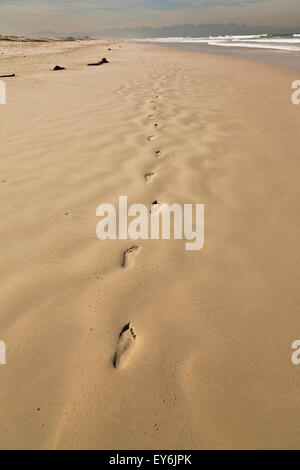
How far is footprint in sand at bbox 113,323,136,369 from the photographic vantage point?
1165 millimetres

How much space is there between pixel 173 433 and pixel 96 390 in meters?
0.30

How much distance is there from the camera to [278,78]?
7.31 metres

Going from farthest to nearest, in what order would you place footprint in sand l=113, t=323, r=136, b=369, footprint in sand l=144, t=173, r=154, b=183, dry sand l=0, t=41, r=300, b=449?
footprint in sand l=144, t=173, r=154, b=183, footprint in sand l=113, t=323, r=136, b=369, dry sand l=0, t=41, r=300, b=449

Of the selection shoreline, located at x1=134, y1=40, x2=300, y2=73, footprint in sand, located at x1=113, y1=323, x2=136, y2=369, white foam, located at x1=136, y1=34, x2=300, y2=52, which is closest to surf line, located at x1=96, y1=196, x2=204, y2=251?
footprint in sand, located at x1=113, y1=323, x2=136, y2=369

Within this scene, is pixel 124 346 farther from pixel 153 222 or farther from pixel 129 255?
pixel 153 222

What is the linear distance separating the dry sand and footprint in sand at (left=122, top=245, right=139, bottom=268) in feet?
0.08


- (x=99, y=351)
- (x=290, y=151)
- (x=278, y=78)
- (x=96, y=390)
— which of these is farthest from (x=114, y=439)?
(x=278, y=78)

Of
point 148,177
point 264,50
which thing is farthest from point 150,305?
point 264,50

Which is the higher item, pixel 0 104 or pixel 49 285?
pixel 0 104

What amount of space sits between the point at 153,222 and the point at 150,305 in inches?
28.3

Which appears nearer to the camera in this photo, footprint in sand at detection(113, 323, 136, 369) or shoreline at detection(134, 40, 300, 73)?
footprint in sand at detection(113, 323, 136, 369)

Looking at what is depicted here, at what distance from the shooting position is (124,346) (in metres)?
1.22

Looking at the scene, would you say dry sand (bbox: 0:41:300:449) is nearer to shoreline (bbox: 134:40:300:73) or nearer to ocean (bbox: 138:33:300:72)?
shoreline (bbox: 134:40:300:73)
